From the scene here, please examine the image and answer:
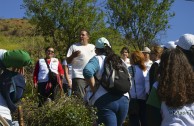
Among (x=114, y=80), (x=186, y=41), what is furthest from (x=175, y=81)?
(x=114, y=80)

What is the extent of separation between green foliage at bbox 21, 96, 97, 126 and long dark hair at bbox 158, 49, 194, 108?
9.68ft

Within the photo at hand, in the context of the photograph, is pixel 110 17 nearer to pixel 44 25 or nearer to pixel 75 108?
pixel 44 25

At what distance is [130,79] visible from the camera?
5.71 meters

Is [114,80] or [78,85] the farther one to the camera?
[78,85]

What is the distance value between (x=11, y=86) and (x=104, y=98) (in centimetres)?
132

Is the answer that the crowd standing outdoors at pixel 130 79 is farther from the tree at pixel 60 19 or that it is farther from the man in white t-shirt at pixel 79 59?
the tree at pixel 60 19

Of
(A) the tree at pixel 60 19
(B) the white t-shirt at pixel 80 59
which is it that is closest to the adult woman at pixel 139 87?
(B) the white t-shirt at pixel 80 59

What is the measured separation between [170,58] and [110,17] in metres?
21.6

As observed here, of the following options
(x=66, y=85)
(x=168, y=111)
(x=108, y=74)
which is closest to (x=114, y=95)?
(x=108, y=74)

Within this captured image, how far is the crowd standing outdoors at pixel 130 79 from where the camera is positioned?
3.51 m

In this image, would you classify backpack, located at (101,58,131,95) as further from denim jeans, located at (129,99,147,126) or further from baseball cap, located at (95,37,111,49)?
denim jeans, located at (129,99,147,126)

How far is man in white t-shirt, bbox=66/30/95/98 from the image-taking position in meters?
8.30

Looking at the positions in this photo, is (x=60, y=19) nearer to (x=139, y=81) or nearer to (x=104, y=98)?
(x=139, y=81)

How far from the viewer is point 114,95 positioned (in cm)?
544
